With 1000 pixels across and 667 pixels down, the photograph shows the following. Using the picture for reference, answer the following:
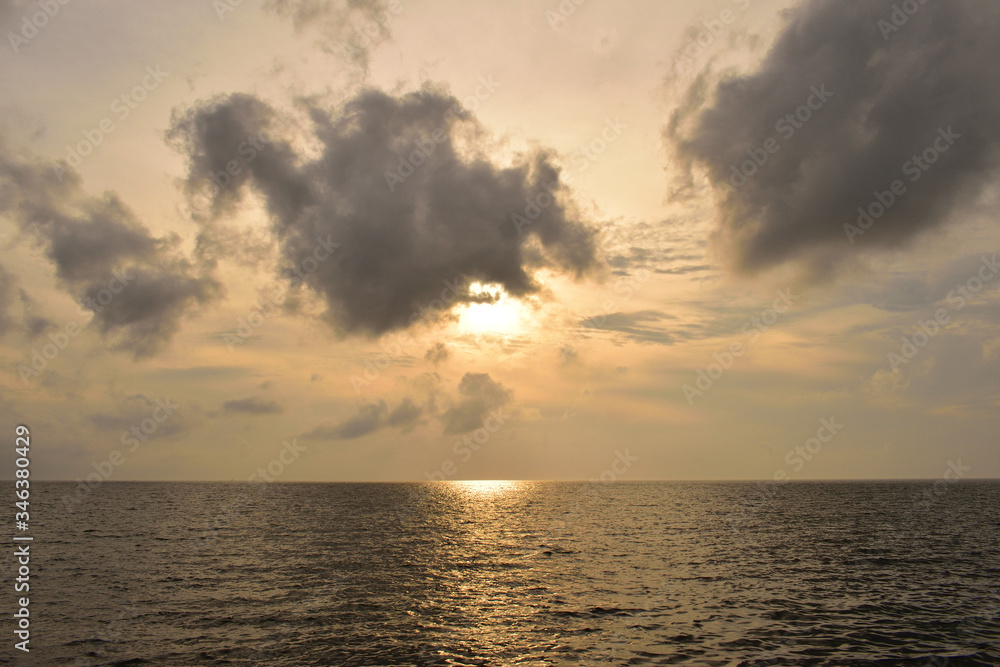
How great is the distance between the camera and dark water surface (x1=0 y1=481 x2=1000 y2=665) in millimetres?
25203

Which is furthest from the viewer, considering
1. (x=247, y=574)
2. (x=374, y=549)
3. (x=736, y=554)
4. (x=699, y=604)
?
(x=374, y=549)

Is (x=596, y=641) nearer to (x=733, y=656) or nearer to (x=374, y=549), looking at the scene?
(x=733, y=656)

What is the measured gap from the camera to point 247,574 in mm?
42531

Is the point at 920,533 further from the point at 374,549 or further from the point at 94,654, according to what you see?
the point at 94,654

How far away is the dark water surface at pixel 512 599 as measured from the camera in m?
25.2

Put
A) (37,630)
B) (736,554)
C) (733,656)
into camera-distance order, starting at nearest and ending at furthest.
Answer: (733,656) → (37,630) → (736,554)

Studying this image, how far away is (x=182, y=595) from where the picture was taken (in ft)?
118

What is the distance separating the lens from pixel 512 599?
34.6 metres

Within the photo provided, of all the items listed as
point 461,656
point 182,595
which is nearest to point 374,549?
point 182,595

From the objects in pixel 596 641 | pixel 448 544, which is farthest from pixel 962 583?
pixel 448 544

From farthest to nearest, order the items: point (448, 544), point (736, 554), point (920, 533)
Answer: point (920, 533) → point (448, 544) → point (736, 554)

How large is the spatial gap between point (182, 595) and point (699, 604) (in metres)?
33.8

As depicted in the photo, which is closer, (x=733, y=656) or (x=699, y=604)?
(x=733, y=656)

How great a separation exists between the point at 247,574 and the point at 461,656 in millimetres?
25887
